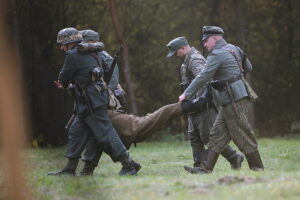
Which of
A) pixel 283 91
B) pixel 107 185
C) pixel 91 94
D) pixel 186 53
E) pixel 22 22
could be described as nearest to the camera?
pixel 107 185

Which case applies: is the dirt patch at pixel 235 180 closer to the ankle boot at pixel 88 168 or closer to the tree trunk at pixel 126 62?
the ankle boot at pixel 88 168

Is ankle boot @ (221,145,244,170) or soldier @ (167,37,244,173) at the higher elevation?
soldier @ (167,37,244,173)

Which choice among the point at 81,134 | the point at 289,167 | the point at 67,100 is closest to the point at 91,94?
the point at 81,134

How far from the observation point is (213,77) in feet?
31.2

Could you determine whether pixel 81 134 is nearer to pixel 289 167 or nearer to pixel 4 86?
pixel 289 167

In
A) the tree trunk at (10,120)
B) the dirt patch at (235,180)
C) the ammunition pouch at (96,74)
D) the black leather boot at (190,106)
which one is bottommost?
the dirt patch at (235,180)

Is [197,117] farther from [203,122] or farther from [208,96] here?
[208,96]

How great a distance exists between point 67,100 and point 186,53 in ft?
43.4

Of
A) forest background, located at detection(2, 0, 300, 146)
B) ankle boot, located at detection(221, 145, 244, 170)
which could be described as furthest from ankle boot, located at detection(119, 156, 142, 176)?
forest background, located at detection(2, 0, 300, 146)

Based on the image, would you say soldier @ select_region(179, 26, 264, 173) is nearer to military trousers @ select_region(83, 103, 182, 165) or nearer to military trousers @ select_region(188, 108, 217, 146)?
military trousers @ select_region(83, 103, 182, 165)

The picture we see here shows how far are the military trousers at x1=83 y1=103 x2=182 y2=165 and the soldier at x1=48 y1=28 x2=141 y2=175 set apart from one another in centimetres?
27

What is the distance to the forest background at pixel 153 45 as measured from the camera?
2308 centimetres

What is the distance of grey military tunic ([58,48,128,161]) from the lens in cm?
922

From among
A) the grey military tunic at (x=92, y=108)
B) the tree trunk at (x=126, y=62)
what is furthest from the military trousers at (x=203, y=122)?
the tree trunk at (x=126, y=62)
